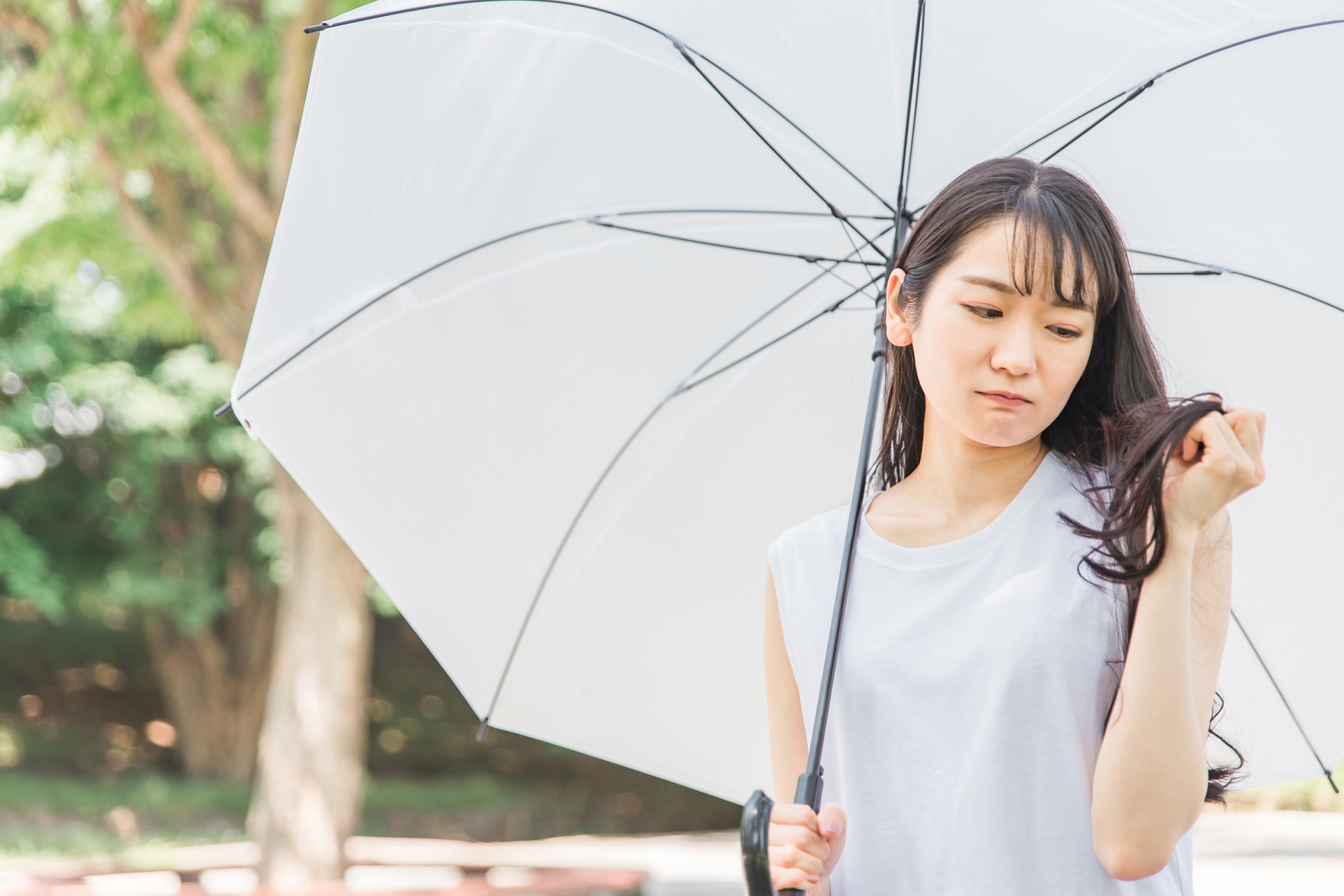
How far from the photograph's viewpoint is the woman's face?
1.39 m

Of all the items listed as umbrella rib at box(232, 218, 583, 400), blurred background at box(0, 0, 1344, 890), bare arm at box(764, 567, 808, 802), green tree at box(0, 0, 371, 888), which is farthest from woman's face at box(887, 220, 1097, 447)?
green tree at box(0, 0, 371, 888)

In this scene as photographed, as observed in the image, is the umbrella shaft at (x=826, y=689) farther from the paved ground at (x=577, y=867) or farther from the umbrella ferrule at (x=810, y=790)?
the paved ground at (x=577, y=867)

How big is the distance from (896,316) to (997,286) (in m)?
0.22

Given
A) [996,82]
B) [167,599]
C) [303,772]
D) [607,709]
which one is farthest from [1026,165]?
[167,599]

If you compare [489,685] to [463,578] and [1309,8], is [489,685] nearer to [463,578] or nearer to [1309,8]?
[463,578]

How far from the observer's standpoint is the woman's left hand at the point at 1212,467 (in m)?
1.21

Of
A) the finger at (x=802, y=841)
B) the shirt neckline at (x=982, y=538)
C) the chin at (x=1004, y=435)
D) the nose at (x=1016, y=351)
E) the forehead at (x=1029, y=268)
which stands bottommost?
the finger at (x=802, y=841)

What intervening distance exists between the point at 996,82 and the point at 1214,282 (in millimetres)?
531

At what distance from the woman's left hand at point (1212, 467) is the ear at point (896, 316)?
0.43 meters

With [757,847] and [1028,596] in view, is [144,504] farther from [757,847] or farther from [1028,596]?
[1028,596]

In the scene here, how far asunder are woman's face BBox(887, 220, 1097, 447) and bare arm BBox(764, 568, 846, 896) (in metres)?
0.43

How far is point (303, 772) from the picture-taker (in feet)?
25.4

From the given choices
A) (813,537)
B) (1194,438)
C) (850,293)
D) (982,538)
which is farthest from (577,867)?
(1194,438)

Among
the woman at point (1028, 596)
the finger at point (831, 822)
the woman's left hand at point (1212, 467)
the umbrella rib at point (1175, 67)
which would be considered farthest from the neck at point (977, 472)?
the umbrella rib at point (1175, 67)
